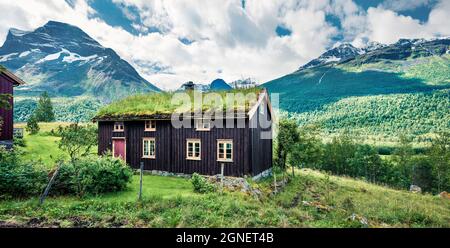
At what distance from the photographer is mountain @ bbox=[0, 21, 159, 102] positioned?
18609mm

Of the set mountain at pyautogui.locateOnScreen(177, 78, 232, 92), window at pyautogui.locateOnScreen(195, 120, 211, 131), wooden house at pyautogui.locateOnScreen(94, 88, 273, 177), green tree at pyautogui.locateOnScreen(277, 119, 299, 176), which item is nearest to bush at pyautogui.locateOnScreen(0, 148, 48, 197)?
wooden house at pyautogui.locateOnScreen(94, 88, 273, 177)

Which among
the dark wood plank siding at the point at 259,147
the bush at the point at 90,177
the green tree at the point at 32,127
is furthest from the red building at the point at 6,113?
the dark wood plank siding at the point at 259,147

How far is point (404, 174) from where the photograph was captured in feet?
118

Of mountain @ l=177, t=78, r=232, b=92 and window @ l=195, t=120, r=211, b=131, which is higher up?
mountain @ l=177, t=78, r=232, b=92

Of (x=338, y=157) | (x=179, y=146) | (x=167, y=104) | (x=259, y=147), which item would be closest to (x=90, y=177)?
(x=179, y=146)

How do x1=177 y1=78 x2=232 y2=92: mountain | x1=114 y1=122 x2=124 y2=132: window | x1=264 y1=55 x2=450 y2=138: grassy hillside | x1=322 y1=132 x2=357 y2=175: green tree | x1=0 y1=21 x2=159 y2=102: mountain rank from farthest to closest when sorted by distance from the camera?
x1=264 y1=55 x2=450 y2=138: grassy hillside, x1=322 y1=132 x2=357 y2=175: green tree, x1=0 y1=21 x2=159 y2=102: mountain, x1=177 y1=78 x2=232 y2=92: mountain, x1=114 y1=122 x2=124 y2=132: window

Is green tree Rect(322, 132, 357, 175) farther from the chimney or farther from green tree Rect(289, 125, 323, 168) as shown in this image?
the chimney

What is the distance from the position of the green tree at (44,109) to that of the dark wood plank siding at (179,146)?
1430cm

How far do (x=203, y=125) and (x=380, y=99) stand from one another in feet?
252

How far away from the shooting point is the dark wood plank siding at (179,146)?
1279 centimetres

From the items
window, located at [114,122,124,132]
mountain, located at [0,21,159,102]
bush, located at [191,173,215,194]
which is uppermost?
mountain, located at [0,21,159,102]

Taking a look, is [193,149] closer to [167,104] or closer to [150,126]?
[150,126]

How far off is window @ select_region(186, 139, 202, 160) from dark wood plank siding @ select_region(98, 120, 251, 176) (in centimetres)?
21
